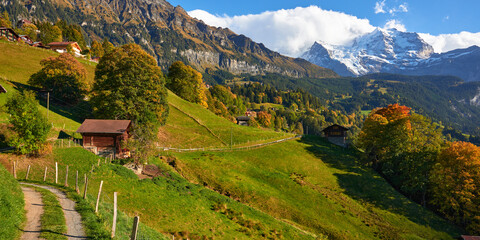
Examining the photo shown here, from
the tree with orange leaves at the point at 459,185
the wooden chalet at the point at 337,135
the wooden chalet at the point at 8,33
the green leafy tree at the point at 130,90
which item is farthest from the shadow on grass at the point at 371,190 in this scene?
the wooden chalet at the point at 8,33

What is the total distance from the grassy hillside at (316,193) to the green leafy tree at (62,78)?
37036 millimetres

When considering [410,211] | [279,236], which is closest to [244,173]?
[279,236]

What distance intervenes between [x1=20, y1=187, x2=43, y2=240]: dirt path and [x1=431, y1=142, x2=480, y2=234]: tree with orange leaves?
69.9 meters

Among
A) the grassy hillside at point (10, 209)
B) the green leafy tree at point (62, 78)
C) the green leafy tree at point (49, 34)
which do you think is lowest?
the grassy hillside at point (10, 209)

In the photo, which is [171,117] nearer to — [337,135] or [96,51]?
[337,135]

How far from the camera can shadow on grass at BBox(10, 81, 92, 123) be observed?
60047 mm

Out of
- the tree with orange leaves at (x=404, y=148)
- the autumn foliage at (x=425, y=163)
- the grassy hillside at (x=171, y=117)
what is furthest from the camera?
the tree with orange leaves at (x=404, y=148)

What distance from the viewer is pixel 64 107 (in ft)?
210

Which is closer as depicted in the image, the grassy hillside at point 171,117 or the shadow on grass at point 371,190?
the shadow on grass at point 371,190

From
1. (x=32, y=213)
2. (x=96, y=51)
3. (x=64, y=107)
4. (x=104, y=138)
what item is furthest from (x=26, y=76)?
(x=32, y=213)

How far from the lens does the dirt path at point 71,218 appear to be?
15.2 m

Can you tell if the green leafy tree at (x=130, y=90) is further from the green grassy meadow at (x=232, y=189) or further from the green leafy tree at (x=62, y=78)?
the green leafy tree at (x=62, y=78)

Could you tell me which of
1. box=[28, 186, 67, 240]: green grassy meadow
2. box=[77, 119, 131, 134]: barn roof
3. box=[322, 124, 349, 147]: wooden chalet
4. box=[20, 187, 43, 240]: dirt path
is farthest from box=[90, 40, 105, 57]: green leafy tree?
box=[28, 186, 67, 240]: green grassy meadow

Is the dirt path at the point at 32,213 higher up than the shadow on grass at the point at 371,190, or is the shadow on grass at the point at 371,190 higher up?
the dirt path at the point at 32,213
